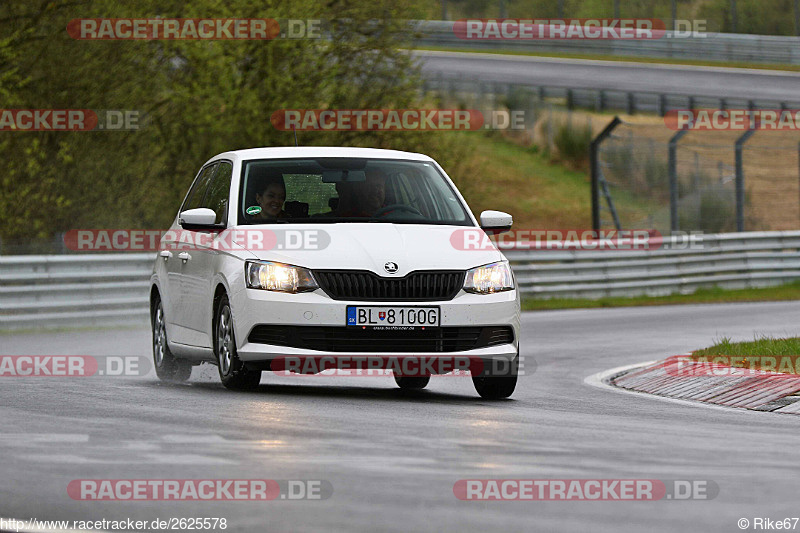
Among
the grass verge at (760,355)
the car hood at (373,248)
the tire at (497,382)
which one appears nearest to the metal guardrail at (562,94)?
the grass verge at (760,355)

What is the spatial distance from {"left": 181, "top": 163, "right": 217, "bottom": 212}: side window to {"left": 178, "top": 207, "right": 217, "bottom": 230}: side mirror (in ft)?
3.90

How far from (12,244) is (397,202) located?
36.9 feet

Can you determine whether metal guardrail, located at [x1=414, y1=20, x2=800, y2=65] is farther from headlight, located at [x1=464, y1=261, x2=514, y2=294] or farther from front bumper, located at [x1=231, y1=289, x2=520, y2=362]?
front bumper, located at [x1=231, y1=289, x2=520, y2=362]

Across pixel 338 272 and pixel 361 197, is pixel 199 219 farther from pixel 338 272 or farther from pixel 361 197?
pixel 338 272

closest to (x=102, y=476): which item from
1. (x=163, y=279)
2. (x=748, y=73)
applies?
(x=163, y=279)

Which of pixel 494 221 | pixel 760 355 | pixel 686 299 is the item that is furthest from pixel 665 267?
pixel 494 221

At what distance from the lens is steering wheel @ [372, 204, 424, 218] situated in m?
11.8

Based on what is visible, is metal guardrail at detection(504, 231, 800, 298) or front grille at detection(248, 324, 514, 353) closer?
front grille at detection(248, 324, 514, 353)

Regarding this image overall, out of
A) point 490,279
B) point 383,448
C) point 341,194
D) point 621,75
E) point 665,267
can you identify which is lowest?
point 665,267

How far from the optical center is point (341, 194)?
11906 millimetres

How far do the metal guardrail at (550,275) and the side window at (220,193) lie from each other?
869 cm

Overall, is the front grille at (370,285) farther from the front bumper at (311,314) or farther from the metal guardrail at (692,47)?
the metal guardrail at (692,47)

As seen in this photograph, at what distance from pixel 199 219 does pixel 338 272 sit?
134cm

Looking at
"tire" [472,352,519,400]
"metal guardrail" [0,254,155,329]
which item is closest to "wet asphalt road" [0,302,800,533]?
"tire" [472,352,519,400]
